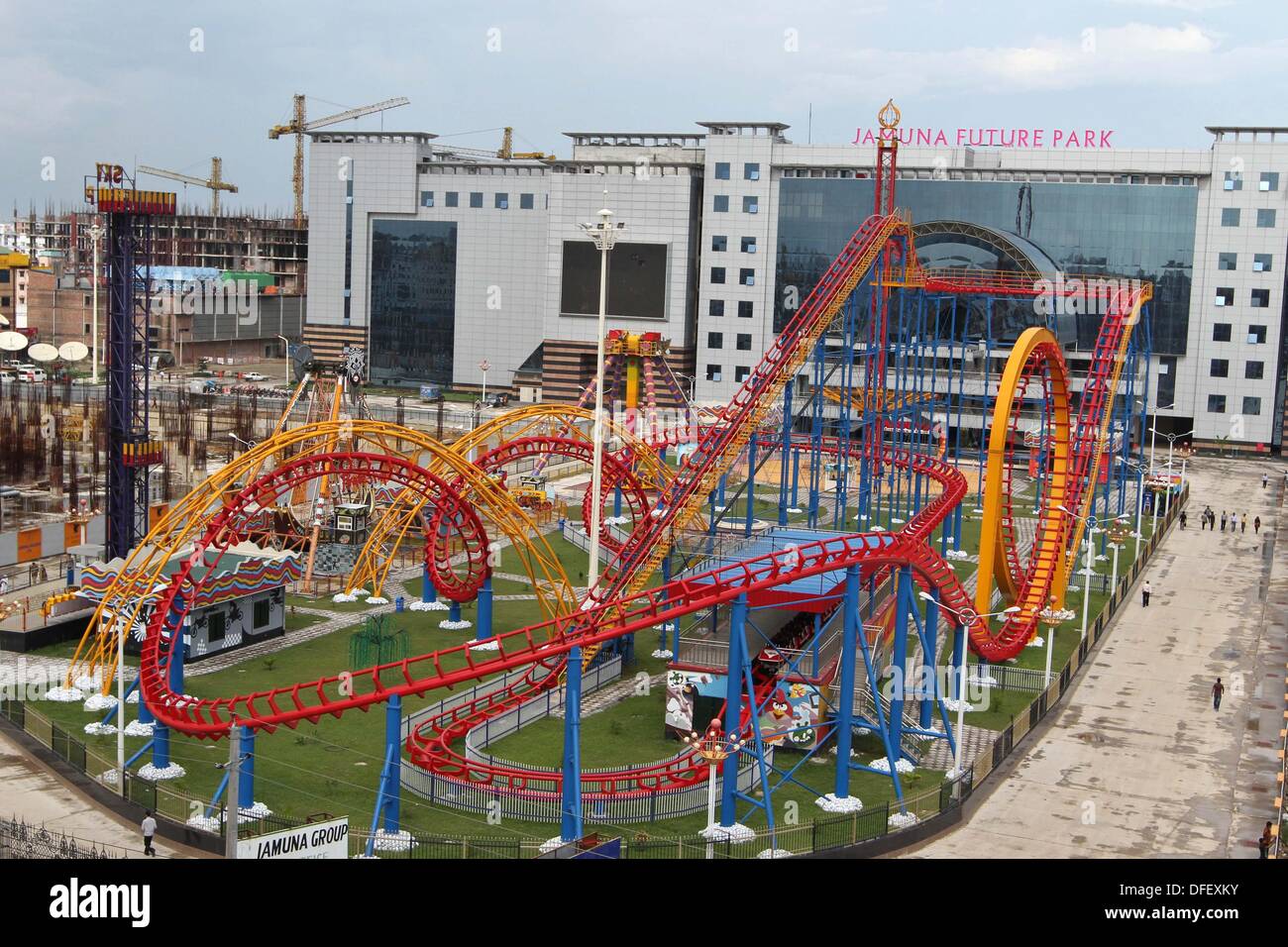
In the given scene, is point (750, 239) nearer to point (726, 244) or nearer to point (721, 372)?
point (726, 244)

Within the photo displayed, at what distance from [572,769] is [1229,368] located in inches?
3401

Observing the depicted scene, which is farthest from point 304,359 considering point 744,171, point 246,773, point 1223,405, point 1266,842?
point 1223,405

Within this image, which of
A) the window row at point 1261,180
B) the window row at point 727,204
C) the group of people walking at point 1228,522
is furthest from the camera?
the window row at point 727,204

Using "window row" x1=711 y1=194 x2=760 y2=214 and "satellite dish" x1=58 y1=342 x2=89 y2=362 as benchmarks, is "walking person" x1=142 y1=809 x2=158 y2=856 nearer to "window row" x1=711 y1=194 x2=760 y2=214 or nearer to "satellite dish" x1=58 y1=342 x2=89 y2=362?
"window row" x1=711 y1=194 x2=760 y2=214

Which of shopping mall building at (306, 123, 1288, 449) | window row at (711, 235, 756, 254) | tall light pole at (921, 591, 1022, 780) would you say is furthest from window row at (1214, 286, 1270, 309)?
tall light pole at (921, 591, 1022, 780)

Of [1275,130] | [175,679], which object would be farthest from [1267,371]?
[175,679]

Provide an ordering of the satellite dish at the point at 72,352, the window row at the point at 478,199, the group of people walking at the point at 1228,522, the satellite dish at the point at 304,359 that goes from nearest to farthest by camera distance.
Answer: the satellite dish at the point at 304,359
the group of people walking at the point at 1228,522
the window row at the point at 478,199
the satellite dish at the point at 72,352

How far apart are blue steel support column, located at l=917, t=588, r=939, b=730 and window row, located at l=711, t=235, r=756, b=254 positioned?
241 feet

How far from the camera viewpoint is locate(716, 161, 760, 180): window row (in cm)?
11350

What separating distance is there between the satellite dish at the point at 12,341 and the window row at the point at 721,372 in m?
66.0

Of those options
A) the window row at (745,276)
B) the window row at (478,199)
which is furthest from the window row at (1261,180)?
the window row at (478,199)

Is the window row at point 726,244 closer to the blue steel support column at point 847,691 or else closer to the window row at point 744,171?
the window row at point 744,171

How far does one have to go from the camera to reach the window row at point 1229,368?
106062 mm

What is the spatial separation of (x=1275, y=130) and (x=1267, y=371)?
53.3 feet
